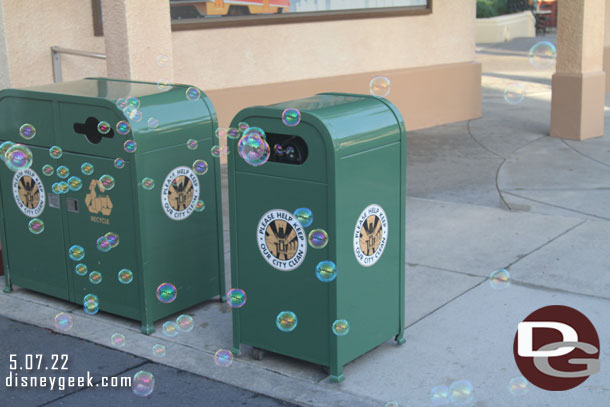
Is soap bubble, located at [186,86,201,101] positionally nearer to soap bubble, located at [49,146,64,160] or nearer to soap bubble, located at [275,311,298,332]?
soap bubble, located at [49,146,64,160]

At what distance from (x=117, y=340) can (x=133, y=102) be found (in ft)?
4.74

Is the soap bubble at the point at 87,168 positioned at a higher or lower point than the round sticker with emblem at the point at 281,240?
higher

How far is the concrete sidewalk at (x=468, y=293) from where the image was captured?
169 inches

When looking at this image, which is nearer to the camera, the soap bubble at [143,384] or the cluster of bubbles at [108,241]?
the soap bubble at [143,384]

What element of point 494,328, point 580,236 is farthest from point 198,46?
point 494,328

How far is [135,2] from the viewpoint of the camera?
648 centimetres

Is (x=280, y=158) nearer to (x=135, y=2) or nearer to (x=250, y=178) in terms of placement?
(x=250, y=178)

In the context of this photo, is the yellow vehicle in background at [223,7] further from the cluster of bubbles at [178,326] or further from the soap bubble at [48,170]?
the cluster of bubbles at [178,326]

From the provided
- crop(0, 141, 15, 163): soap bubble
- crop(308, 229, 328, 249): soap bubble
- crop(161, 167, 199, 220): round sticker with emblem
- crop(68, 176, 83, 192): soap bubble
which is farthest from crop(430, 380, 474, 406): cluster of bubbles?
crop(0, 141, 15, 163): soap bubble

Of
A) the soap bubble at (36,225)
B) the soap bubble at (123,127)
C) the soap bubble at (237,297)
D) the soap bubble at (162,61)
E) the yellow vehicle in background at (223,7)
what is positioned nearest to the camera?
the soap bubble at (237,297)

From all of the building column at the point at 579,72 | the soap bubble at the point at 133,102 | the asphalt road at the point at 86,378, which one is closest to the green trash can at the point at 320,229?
the asphalt road at the point at 86,378

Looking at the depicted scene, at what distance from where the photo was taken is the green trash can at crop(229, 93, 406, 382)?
13.5ft

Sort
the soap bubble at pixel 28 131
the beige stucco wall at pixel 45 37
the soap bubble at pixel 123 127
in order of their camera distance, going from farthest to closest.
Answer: the beige stucco wall at pixel 45 37
the soap bubble at pixel 28 131
the soap bubble at pixel 123 127

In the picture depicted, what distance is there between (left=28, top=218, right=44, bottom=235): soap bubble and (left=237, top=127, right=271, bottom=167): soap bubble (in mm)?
1820
